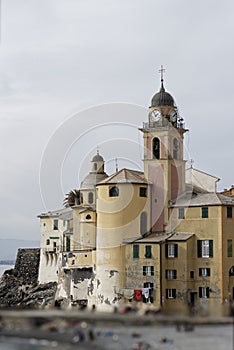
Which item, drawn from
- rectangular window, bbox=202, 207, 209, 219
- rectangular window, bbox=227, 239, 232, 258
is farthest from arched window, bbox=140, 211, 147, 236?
rectangular window, bbox=227, 239, 232, 258

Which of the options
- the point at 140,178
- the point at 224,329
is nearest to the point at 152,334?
the point at 224,329

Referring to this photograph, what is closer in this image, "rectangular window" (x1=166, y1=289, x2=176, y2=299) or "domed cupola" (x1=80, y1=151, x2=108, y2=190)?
"rectangular window" (x1=166, y1=289, x2=176, y2=299)

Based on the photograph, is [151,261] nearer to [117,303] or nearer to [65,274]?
[117,303]

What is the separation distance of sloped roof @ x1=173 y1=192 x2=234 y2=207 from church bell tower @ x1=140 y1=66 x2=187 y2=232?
1.40 m

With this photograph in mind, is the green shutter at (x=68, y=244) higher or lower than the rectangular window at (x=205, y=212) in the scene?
lower

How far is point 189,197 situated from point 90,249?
11241mm

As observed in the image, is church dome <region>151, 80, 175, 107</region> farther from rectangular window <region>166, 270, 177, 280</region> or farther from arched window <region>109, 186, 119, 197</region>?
rectangular window <region>166, 270, 177, 280</region>

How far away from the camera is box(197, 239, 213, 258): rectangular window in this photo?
3088 inches

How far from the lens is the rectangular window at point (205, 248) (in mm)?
78438

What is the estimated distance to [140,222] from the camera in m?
81.8

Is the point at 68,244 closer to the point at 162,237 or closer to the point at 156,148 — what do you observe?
the point at 162,237

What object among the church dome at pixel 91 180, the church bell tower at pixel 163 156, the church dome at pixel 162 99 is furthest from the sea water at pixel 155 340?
the church dome at pixel 91 180

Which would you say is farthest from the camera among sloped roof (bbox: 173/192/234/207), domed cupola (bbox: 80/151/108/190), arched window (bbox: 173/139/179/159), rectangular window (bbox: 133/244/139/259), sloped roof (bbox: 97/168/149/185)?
domed cupola (bbox: 80/151/108/190)

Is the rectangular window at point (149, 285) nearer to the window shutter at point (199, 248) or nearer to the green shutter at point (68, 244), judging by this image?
the window shutter at point (199, 248)
